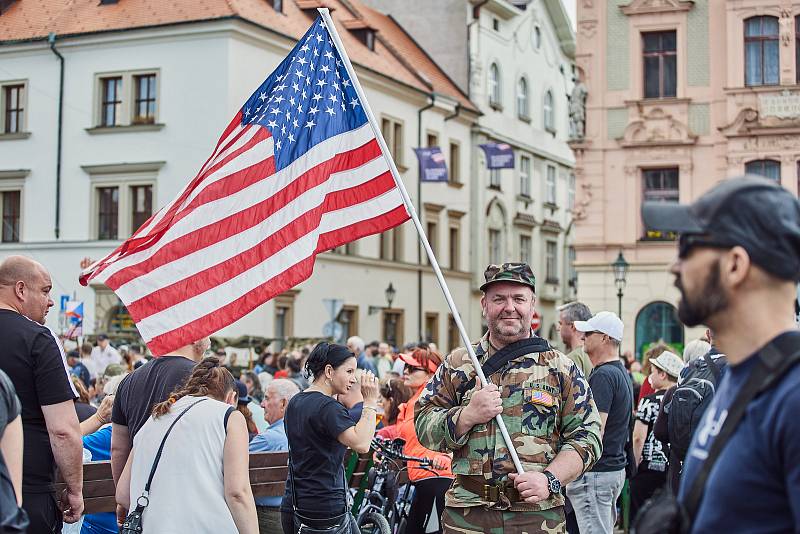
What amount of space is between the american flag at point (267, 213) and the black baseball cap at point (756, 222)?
4183 mm

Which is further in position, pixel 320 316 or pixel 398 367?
pixel 320 316

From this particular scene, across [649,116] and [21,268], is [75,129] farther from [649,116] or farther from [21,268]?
[21,268]

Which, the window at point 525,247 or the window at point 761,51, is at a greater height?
the window at point 761,51

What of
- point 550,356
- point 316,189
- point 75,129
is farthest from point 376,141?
point 75,129

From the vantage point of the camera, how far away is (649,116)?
35906 mm

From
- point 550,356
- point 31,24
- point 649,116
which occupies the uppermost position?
point 31,24

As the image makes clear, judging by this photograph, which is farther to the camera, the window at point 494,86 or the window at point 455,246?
the window at point 494,86

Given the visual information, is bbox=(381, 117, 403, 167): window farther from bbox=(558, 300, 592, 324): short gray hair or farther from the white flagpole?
the white flagpole

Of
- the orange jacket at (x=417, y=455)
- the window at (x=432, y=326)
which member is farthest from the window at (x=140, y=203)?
the orange jacket at (x=417, y=455)

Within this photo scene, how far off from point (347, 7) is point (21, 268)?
4392cm

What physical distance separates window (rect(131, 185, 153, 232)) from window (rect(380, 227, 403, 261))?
9.64m

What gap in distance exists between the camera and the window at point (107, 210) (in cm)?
4022

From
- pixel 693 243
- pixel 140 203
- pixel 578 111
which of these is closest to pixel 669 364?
pixel 693 243

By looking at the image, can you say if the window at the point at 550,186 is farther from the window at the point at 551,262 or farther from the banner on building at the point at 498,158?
the banner on building at the point at 498,158
